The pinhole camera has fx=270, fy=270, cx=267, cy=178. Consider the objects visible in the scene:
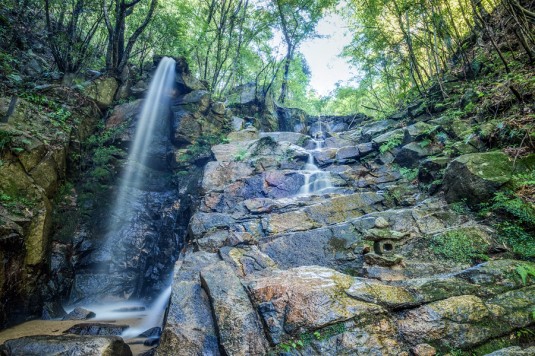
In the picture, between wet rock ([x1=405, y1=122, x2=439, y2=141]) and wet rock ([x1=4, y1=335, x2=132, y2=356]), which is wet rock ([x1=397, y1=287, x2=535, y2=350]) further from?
wet rock ([x1=405, y1=122, x2=439, y2=141])

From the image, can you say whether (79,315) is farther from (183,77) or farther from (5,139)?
(183,77)

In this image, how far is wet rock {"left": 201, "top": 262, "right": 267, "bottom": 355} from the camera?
10.5ft

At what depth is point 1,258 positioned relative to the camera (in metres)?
5.92

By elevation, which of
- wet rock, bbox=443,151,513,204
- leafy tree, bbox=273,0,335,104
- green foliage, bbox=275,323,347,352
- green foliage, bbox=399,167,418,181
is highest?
leafy tree, bbox=273,0,335,104

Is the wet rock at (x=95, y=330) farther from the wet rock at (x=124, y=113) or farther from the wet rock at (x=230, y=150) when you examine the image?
the wet rock at (x=124, y=113)

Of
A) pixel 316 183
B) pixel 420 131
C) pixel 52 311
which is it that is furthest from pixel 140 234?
pixel 420 131

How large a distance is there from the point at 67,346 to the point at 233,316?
8.81 feet

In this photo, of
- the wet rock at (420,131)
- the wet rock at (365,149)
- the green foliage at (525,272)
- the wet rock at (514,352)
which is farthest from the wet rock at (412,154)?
the wet rock at (514,352)

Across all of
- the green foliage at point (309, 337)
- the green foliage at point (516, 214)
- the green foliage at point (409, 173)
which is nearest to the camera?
the green foliage at point (309, 337)

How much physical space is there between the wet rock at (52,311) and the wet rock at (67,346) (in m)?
→ 3.48

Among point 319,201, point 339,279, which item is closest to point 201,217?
point 319,201

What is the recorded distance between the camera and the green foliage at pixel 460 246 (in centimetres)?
473

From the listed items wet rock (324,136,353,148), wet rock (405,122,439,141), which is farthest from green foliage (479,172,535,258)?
wet rock (324,136,353,148)

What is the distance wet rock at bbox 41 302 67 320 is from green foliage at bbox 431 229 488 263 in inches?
379
